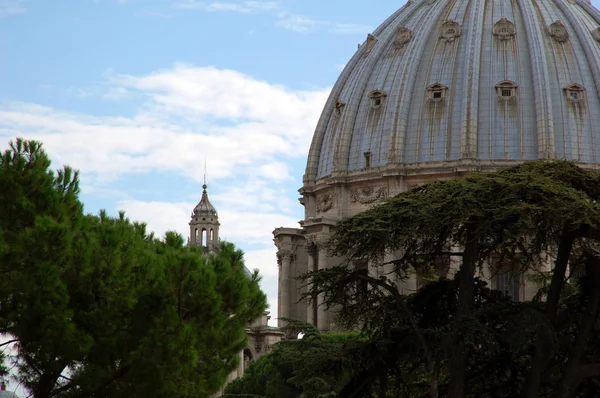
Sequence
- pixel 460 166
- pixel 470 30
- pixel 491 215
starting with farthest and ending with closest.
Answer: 1. pixel 470 30
2. pixel 460 166
3. pixel 491 215

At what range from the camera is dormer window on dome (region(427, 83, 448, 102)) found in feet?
241

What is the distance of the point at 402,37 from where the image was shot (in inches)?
3017

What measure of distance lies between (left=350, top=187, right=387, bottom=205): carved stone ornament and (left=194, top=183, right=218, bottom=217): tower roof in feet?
151

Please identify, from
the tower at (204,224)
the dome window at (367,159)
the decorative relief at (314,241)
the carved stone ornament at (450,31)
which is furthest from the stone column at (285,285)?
the tower at (204,224)

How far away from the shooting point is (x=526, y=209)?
25984 millimetres

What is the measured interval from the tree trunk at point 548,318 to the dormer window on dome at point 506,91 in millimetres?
47108

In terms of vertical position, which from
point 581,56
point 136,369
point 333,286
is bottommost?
point 136,369

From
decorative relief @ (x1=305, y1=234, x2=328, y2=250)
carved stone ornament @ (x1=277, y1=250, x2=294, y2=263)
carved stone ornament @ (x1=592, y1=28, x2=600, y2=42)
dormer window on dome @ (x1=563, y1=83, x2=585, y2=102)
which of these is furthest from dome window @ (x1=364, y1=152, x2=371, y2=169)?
carved stone ornament @ (x1=592, y1=28, x2=600, y2=42)

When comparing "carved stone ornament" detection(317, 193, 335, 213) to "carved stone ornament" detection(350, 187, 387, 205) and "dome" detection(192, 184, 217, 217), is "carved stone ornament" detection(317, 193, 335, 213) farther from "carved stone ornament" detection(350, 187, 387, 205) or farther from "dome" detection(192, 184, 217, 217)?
"dome" detection(192, 184, 217, 217)

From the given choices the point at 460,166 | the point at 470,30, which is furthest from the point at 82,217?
the point at 470,30

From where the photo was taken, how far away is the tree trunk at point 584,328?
25594 mm

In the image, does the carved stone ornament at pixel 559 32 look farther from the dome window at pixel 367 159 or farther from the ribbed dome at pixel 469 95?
the dome window at pixel 367 159

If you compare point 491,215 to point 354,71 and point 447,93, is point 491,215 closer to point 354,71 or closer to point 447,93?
point 447,93

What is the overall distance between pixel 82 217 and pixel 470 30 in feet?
172
